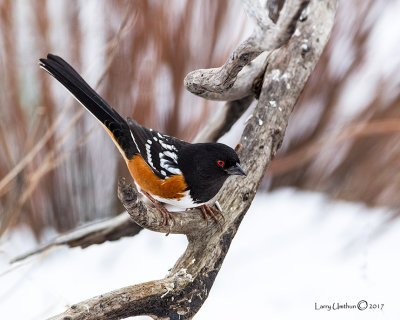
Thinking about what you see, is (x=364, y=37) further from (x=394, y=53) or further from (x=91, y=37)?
(x=91, y=37)

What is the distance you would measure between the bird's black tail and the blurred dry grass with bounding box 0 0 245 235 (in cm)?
26

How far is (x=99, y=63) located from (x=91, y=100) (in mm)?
434

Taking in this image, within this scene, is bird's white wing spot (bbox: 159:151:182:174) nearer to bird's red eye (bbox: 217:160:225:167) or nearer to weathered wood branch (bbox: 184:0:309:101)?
bird's red eye (bbox: 217:160:225:167)

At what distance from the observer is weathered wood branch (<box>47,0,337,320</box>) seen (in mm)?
954

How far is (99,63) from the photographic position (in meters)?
1.57

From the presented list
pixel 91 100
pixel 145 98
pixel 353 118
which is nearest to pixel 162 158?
pixel 91 100

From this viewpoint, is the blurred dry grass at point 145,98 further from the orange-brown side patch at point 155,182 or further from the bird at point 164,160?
the orange-brown side patch at point 155,182

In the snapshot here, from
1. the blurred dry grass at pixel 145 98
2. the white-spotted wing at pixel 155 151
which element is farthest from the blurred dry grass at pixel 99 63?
the white-spotted wing at pixel 155 151

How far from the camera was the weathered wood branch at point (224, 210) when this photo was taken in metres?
0.95

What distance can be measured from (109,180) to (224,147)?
2.72 feet

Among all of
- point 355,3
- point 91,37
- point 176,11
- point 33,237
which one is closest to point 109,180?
point 33,237

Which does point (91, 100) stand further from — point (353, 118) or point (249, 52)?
point (353, 118)

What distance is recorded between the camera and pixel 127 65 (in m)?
1.56

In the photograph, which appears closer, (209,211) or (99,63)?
(209,211)
